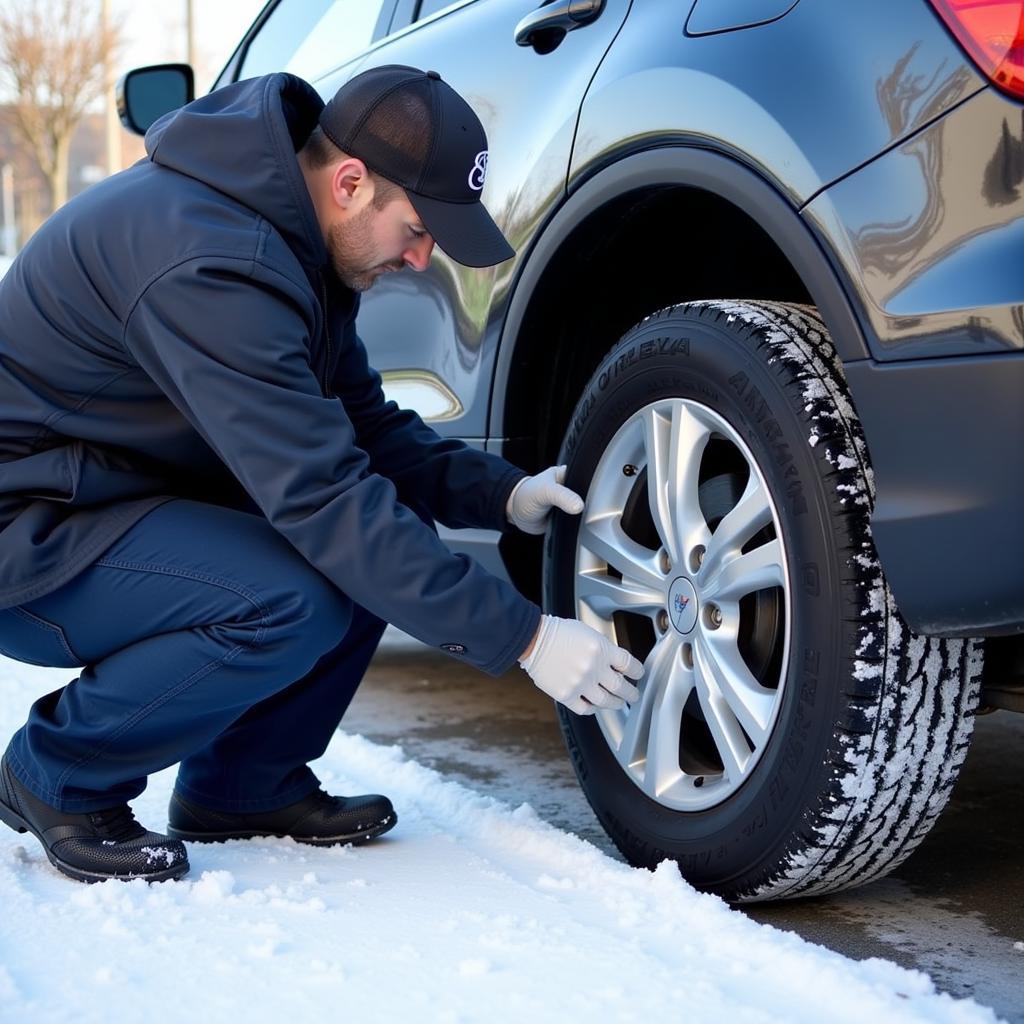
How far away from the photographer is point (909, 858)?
7.08 feet

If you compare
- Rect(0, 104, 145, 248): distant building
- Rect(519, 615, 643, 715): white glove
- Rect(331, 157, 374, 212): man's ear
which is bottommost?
Rect(0, 104, 145, 248): distant building

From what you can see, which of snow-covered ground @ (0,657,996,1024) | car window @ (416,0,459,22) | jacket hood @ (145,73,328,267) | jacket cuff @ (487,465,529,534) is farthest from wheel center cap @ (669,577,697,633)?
car window @ (416,0,459,22)

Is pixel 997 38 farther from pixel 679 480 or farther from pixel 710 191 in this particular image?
pixel 679 480

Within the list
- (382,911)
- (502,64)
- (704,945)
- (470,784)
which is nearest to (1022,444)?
(704,945)

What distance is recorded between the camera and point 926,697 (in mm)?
1649

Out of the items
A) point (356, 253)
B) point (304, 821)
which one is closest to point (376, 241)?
point (356, 253)

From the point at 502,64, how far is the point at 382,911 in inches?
56.3

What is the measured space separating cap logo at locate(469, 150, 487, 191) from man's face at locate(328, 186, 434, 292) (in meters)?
0.10

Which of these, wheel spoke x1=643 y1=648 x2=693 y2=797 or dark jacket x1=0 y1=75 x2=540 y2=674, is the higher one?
dark jacket x1=0 y1=75 x2=540 y2=674

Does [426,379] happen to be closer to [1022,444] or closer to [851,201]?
[851,201]

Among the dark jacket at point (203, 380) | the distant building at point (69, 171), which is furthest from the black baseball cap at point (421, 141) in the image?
the distant building at point (69, 171)

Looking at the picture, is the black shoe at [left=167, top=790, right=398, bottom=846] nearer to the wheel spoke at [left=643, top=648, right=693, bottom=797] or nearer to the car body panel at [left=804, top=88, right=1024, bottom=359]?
the wheel spoke at [left=643, top=648, right=693, bottom=797]

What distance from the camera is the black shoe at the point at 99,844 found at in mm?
1957

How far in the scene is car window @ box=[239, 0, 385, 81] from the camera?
10.7 feet
